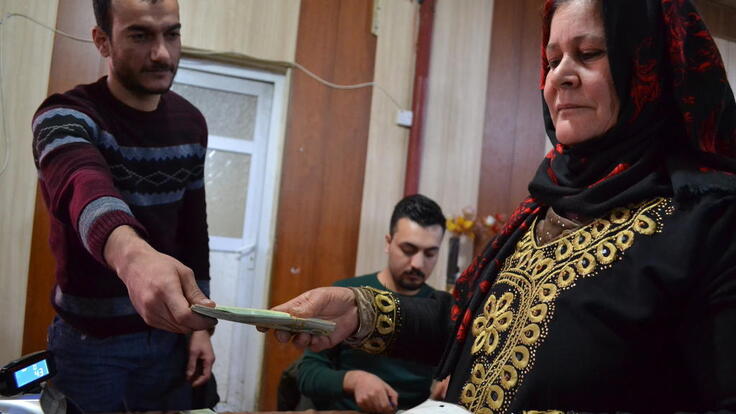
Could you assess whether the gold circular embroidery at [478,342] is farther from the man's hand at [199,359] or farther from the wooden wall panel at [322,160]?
the wooden wall panel at [322,160]

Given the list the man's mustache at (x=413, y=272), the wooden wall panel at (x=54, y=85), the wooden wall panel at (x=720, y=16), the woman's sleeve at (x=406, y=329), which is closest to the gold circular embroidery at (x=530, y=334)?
the woman's sleeve at (x=406, y=329)

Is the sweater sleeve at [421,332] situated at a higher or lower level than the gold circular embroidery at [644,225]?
lower

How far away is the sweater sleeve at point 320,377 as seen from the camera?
2061mm

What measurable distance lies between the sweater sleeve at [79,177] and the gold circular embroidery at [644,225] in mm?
805

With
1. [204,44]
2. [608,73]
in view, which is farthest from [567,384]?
[204,44]

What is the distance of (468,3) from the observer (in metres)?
3.84

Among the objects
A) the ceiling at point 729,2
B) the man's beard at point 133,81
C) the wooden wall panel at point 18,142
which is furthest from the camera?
the ceiling at point 729,2

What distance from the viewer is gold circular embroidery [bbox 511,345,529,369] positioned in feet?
3.22

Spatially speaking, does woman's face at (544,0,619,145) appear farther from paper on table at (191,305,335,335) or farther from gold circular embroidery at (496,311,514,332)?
paper on table at (191,305,335,335)

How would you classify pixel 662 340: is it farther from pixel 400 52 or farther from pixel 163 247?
pixel 400 52

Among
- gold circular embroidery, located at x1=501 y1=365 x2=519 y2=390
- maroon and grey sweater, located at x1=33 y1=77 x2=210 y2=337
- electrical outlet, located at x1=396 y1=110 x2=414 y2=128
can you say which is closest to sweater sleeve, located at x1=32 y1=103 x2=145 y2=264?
→ maroon and grey sweater, located at x1=33 y1=77 x2=210 y2=337

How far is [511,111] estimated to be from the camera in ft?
12.9

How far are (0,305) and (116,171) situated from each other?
1.94m

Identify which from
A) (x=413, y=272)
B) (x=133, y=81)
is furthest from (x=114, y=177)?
(x=413, y=272)
